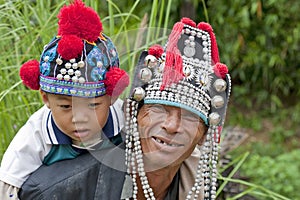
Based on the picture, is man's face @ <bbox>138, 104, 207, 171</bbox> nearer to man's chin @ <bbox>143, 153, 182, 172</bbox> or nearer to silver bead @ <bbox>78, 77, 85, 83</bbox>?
man's chin @ <bbox>143, 153, 182, 172</bbox>

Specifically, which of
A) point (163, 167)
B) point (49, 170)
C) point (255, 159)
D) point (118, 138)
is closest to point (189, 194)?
point (163, 167)

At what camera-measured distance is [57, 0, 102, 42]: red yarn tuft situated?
52.1 inches

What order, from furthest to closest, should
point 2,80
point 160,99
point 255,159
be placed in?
point 255,159, point 2,80, point 160,99

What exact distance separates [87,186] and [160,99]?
11.0 inches

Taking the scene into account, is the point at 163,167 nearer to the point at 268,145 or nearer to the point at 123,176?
the point at 123,176

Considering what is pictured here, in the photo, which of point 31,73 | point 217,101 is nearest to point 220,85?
point 217,101

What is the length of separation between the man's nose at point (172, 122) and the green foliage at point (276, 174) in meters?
1.59

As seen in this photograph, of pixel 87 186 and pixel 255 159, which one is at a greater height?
pixel 87 186

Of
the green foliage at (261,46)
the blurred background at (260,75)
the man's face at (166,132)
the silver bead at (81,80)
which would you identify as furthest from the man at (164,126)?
the green foliage at (261,46)

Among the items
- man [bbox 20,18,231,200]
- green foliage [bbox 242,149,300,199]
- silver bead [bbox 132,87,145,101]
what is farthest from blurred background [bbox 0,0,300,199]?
silver bead [bbox 132,87,145,101]

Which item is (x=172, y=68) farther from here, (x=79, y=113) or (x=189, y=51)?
(x=79, y=113)

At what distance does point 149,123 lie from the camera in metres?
1.29

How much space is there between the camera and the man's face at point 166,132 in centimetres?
128

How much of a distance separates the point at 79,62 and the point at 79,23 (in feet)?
0.27
